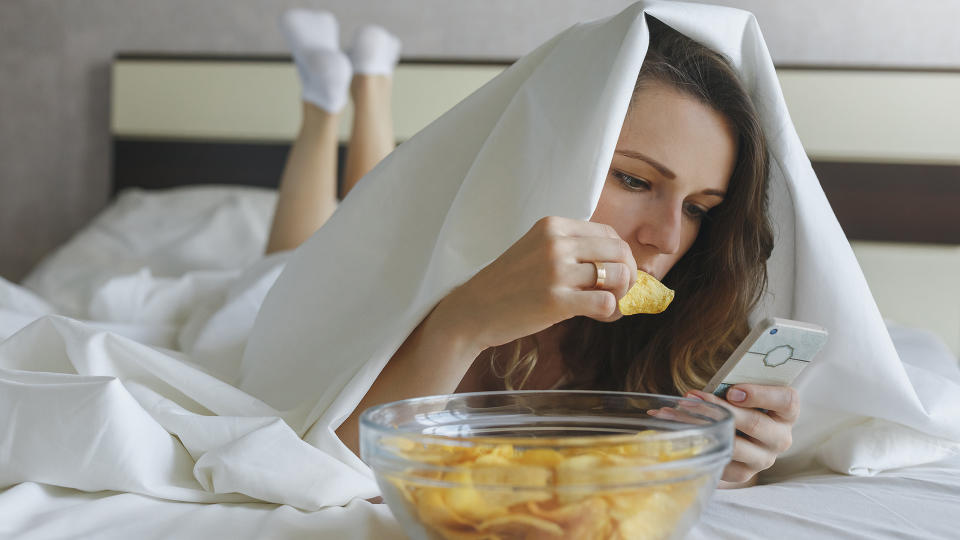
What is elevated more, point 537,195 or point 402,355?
Answer: point 537,195

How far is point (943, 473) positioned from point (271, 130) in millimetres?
2311

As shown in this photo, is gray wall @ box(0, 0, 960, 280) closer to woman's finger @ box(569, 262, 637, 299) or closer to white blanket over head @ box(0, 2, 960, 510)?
white blanket over head @ box(0, 2, 960, 510)

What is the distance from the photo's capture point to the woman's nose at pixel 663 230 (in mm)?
996

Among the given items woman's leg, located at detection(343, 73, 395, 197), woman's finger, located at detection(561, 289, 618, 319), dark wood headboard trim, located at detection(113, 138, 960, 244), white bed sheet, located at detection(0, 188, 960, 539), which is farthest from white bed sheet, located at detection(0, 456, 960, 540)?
dark wood headboard trim, located at detection(113, 138, 960, 244)

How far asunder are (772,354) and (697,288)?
21.0 inches

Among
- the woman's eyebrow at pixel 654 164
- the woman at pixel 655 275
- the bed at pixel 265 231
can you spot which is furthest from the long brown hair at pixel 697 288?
the bed at pixel 265 231

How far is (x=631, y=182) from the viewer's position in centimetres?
103

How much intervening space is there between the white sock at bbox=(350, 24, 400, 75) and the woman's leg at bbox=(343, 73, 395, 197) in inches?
0.8

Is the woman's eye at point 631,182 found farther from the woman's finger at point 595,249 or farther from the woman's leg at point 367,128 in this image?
the woman's leg at point 367,128

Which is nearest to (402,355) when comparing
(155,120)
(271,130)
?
(271,130)

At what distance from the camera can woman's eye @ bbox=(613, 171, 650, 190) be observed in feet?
3.37

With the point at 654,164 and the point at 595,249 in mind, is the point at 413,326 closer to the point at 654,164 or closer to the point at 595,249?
the point at 595,249

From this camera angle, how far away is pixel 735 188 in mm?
1132

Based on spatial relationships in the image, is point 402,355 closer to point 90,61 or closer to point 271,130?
point 271,130
